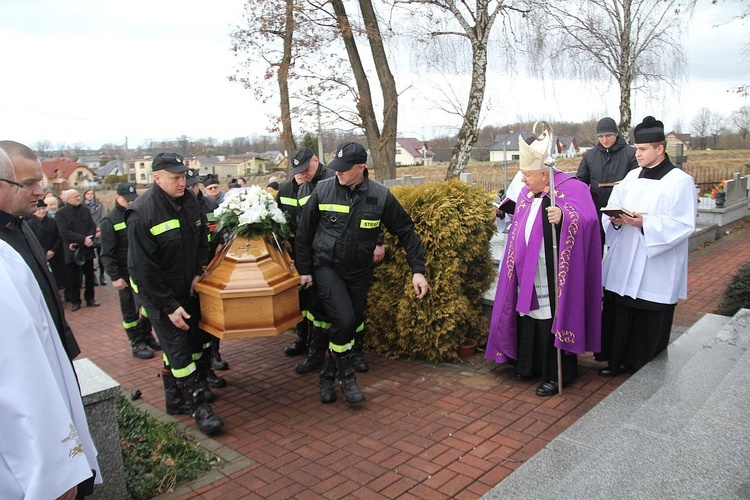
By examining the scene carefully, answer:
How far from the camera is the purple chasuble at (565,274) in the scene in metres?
4.75

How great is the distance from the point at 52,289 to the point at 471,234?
3.83 metres

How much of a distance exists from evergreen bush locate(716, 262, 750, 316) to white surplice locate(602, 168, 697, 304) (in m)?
2.02

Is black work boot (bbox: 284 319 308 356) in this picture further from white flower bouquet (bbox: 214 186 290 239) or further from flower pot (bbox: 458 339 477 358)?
flower pot (bbox: 458 339 477 358)

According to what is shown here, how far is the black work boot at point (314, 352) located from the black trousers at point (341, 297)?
0.82m

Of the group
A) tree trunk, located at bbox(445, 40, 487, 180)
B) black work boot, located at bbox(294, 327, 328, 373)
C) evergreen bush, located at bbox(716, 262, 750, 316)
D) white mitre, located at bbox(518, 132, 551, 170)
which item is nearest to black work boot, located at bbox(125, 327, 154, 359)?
black work boot, located at bbox(294, 327, 328, 373)

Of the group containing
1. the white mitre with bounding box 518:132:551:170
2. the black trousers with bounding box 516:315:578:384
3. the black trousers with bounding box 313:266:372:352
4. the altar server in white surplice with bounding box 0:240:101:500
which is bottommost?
the black trousers with bounding box 516:315:578:384

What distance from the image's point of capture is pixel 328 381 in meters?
5.07

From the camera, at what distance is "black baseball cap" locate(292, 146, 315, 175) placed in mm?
5734

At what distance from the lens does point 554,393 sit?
4.87 m

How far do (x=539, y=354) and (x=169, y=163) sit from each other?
3439 millimetres

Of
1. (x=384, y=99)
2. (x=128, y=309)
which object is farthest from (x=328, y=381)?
(x=384, y=99)

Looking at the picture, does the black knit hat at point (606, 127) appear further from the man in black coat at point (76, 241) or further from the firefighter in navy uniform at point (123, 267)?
the man in black coat at point (76, 241)

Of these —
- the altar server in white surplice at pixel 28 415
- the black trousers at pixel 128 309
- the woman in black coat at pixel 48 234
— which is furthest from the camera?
the woman in black coat at pixel 48 234

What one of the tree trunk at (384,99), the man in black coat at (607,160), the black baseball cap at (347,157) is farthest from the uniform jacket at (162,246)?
the tree trunk at (384,99)
